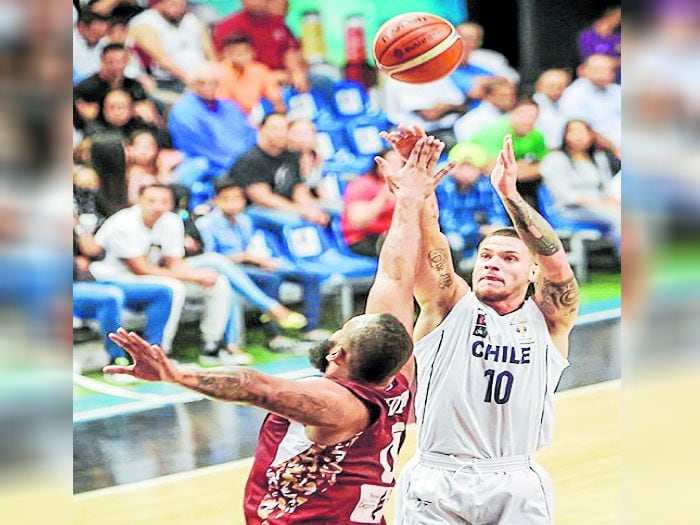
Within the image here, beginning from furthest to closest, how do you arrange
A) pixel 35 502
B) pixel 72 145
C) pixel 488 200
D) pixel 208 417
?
pixel 488 200
pixel 208 417
pixel 72 145
pixel 35 502

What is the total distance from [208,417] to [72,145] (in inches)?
32.4

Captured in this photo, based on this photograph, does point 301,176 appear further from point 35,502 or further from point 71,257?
point 35,502

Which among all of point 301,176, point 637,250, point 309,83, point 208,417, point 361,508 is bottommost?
point 361,508

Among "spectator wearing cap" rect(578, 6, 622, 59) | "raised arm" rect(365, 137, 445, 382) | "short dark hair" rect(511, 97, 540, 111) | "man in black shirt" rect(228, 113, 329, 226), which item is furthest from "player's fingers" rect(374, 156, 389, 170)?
"spectator wearing cap" rect(578, 6, 622, 59)

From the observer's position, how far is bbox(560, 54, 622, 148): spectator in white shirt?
3754 mm

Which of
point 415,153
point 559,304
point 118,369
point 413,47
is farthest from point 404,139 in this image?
point 118,369

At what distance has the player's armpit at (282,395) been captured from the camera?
3324 mm

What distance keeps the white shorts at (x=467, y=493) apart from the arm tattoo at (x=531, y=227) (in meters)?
0.61

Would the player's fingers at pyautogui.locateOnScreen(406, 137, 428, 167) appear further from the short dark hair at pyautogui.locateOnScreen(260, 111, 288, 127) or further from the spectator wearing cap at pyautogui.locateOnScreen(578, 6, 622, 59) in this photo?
the spectator wearing cap at pyautogui.locateOnScreen(578, 6, 622, 59)

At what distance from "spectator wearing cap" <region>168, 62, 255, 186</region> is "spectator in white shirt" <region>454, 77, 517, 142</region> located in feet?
2.12

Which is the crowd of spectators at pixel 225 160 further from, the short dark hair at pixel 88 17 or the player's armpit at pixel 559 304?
the player's armpit at pixel 559 304

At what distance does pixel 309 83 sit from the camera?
3434 millimetres

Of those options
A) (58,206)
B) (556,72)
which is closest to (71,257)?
(58,206)

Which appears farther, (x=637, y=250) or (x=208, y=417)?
(x=637, y=250)
